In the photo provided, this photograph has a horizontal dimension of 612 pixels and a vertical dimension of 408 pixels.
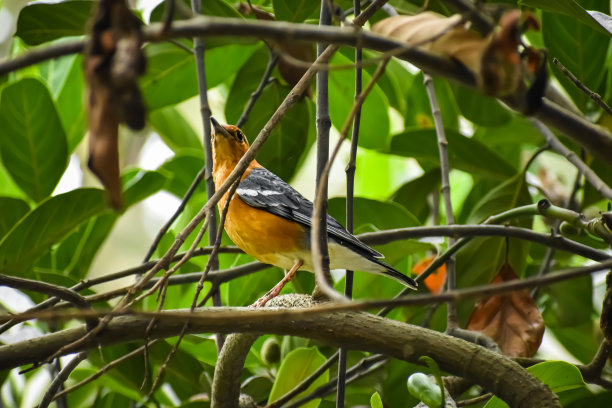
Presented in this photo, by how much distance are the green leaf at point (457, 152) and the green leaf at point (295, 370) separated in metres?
1.28

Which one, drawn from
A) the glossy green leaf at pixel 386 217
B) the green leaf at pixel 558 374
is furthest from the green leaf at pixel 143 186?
the green leaf at pixel 558 374

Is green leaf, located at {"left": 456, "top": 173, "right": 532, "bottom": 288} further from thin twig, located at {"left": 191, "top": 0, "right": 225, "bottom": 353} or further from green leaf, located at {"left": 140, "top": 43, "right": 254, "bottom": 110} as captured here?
green leaf, located at {"left": 140, "top": 43, "right": 254, "bottom": 110}

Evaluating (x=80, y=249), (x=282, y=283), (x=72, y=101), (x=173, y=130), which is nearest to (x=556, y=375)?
(x=282, y=283)

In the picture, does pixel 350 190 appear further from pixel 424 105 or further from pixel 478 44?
pixel 424 105

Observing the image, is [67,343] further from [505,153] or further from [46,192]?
[505,153]

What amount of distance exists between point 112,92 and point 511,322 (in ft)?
7.82

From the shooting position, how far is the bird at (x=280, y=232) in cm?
313

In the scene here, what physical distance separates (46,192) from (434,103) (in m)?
1.87

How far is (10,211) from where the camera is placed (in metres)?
3.11

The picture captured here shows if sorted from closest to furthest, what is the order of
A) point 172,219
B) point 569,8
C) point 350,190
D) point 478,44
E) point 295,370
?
point 478,44 → point 350,190 → point 569,8 → point 295,370 → point 172,219

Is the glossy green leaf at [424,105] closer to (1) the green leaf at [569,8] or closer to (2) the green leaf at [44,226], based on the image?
(1) the green leaf at [569,8]

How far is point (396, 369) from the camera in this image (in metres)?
3.01

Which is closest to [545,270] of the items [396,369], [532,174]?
[396,369]

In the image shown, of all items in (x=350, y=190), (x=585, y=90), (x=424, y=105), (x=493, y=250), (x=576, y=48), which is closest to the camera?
(x=585, y=90)
